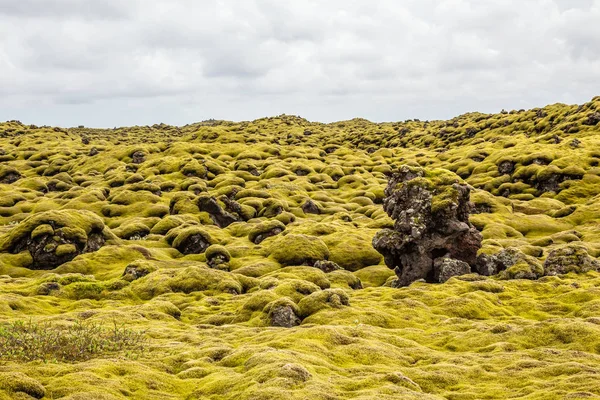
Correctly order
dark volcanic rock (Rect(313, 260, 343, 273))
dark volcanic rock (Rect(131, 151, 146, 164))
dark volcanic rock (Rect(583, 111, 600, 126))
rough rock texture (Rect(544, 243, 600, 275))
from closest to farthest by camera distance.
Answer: rough rock texture (Rect(544, 243, 600, 275)), dark volcanic rock (Rect(313, 260, 343, 273)), dark volcanic rock (Rect(131, 151, 146, 164)), dark volcanic rock (Rect(583, 111, 600, 126))

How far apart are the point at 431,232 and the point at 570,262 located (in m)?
13.1

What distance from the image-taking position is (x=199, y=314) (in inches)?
1663

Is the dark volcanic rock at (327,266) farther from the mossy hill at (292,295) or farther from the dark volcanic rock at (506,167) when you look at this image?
the dark volcanic rock at (506,167)

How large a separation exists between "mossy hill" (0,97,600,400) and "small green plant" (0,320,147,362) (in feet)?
1.61

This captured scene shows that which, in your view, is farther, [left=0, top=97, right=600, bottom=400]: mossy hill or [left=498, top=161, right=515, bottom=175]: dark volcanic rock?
[left=498, top=161, right=515, bottom=175]: dark volcanic rock

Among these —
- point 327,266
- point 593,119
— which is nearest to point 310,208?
point 327,266

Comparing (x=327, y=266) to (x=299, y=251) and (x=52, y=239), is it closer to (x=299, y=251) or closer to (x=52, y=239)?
(x=299, y=251)

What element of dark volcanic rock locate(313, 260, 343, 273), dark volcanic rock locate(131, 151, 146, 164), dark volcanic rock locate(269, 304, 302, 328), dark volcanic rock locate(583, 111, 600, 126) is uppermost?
dark volcanic rock locate(583, 111, 600, 126)

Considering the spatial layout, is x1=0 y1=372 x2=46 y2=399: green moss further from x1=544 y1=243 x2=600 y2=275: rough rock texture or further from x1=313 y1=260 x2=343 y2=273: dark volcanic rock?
x1=544 y1=243 x2=600 y2=275: rough rock texture

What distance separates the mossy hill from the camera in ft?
75.0

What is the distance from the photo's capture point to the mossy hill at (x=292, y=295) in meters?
22.9

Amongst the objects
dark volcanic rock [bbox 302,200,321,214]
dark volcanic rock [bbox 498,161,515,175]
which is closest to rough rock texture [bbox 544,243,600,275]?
dark volcanic rock [bbox 302,200,321,214]

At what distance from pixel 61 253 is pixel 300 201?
55.7 m

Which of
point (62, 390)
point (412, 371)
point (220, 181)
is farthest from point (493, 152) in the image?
point (62, 390)
